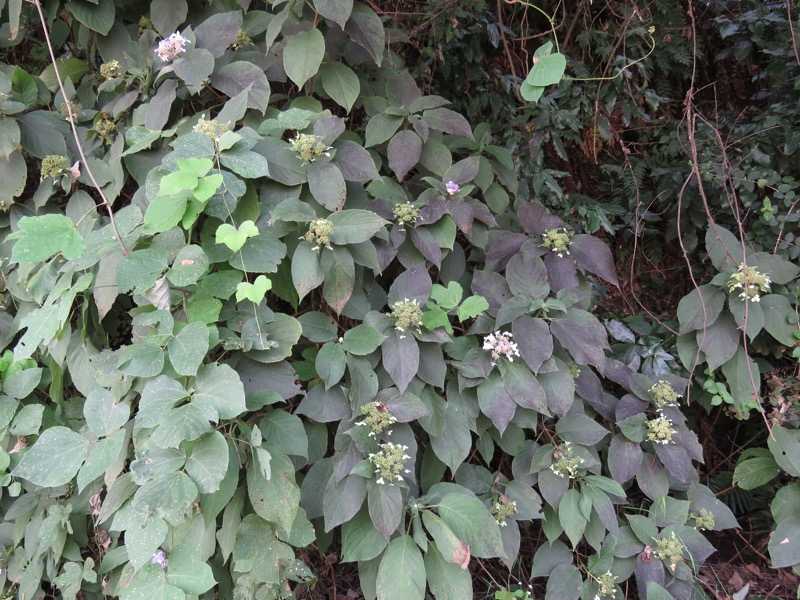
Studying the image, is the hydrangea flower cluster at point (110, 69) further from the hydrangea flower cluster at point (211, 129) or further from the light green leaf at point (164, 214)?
the light green leaf at point (164, 214)

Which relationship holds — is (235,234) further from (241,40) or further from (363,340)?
(241,40)

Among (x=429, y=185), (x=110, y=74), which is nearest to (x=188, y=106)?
(x=110, y=74)

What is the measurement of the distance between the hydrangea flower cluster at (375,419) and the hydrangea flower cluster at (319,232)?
0.46 metres

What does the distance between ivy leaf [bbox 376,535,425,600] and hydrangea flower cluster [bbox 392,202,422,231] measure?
96 cm

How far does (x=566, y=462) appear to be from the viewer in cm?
180

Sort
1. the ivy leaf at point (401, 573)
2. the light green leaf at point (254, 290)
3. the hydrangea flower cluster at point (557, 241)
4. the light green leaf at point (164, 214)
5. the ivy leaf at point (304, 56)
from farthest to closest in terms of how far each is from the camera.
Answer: the hydrangea flower cluster at point (557, 241) < the ivy leaf at point (304, 56) < the ivy leaf at point (401, 573) < the light green leaf at point (164, 214) < the light green leaf at point (254, 290)

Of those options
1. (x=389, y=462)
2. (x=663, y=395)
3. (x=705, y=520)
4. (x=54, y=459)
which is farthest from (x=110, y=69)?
(x=705, y=520)

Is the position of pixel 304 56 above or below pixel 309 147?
above

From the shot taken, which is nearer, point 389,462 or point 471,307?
point 389,462

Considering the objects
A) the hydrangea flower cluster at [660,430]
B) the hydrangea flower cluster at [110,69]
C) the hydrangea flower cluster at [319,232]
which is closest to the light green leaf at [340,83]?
the hydrangea flower cluster at [319,232]

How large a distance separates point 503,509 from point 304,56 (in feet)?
5.16

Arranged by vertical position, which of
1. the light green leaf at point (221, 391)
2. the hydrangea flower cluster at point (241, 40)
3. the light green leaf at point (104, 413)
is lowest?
the light green leaf at point (104, 413)

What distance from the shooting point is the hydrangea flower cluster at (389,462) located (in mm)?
1416

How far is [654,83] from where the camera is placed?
3.29 metres
